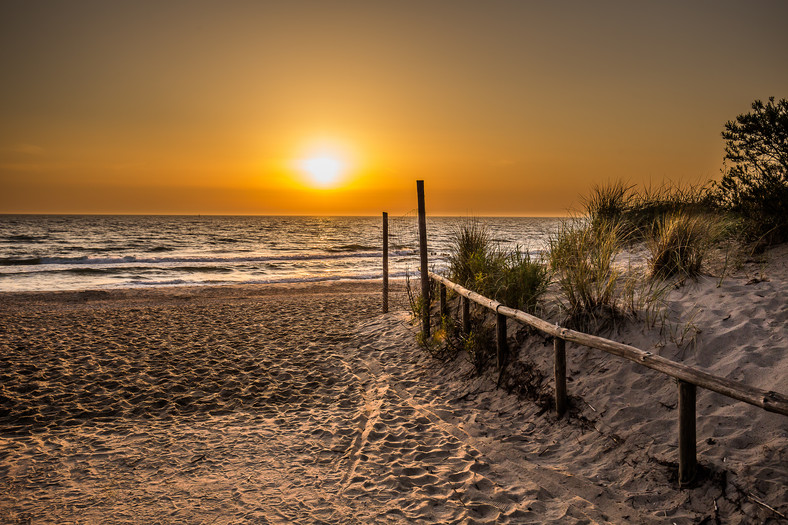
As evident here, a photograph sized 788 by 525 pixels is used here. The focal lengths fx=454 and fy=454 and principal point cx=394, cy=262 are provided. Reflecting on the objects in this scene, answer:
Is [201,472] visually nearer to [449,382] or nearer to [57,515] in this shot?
[57,515]

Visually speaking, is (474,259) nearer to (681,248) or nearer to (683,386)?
(681,248)

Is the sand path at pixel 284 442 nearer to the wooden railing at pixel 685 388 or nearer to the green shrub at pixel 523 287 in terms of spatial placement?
the wooden railing at pixel 685 388

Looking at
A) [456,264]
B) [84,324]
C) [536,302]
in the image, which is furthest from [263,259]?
[536,302]

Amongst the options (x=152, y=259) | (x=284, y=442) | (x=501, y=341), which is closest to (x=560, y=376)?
(x=501, y=341)

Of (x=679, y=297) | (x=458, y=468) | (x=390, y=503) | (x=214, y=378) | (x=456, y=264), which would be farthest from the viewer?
(x=456, y=264)

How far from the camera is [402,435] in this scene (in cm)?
513

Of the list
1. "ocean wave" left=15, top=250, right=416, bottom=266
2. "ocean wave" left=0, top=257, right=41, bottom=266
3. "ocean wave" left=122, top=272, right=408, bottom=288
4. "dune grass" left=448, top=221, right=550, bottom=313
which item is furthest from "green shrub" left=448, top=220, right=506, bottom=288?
"ocean wave" left=0, top=257, right=41, bottom=266

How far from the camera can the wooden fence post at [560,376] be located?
15.7 feet

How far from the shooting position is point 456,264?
8484 mm

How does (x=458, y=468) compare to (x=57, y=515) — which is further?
(x=458, y=468)

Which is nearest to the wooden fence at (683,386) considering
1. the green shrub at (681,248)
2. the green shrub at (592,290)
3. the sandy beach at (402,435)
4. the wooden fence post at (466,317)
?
the sandy beach at (402,435)

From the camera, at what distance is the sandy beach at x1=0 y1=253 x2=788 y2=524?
11.8 ft

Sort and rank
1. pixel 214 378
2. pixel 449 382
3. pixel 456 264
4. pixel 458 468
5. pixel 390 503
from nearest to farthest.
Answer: pixel 390 503 → pixel 458 468 → pixel 449 382 → pixel 214 378 → pixel 456 264

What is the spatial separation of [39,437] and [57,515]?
6.55 ft
